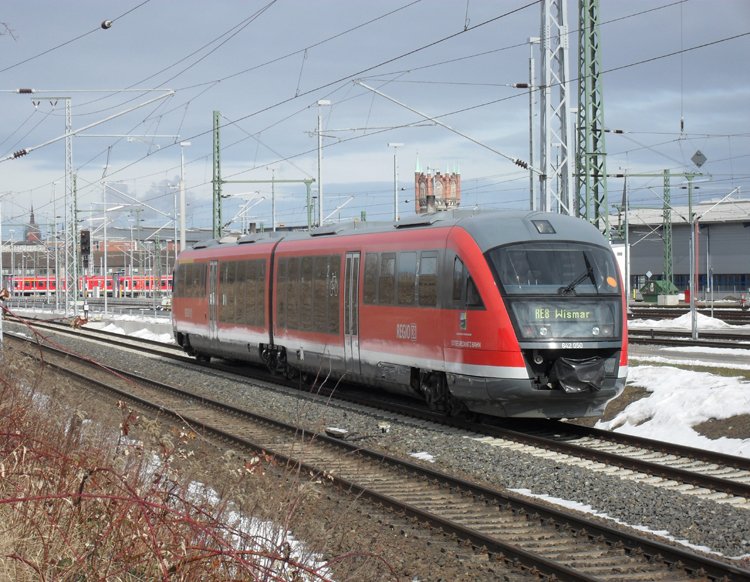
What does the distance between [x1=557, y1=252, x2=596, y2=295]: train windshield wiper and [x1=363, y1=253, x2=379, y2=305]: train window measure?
399 centimetres

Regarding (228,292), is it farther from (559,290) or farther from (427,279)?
(559,290)

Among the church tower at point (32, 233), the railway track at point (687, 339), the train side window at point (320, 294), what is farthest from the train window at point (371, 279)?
the church tower at point (32, 233)

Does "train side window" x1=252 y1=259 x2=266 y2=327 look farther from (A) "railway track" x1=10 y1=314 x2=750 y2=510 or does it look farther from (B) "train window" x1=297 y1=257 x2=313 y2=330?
(A) "railway track" x1=10 y1=314 x2=750 y2=510

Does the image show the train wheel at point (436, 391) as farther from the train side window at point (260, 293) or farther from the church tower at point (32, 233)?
the church tower at point (32, 233)

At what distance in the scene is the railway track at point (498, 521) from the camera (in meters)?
A: 7.68

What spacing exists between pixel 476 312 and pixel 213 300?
1305 centimetres

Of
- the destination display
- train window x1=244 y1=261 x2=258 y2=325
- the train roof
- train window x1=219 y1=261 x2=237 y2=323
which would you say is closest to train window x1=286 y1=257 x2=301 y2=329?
train window x1=244 y1=261 x2=258 y2=325

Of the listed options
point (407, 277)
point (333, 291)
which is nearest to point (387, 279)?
point (407, 277)

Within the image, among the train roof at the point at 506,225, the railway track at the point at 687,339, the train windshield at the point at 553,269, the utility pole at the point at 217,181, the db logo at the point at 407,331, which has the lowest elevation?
the railway track at the point at 687,339

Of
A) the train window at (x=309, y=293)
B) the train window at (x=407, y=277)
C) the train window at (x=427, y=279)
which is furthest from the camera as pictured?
the train window at (x=309, y=293)

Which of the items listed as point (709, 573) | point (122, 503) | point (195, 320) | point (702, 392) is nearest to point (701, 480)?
point (709, 573)

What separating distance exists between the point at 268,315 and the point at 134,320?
27572 mm

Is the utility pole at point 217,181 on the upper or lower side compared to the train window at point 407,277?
upper

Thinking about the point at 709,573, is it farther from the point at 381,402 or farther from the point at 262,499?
the point at 381,402
